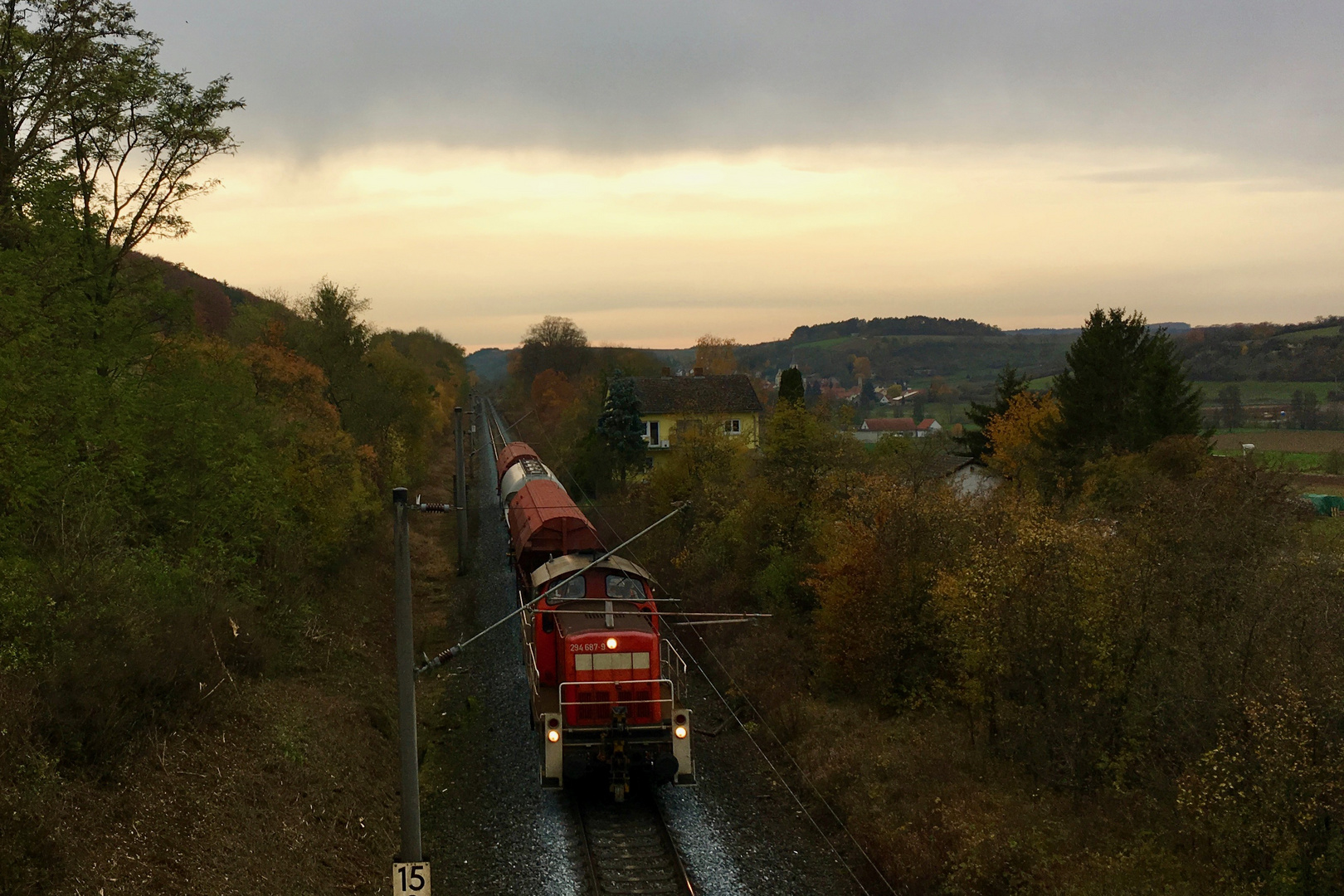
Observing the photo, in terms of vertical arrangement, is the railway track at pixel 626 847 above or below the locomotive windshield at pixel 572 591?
below

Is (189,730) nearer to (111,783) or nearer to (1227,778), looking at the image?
(111,783)

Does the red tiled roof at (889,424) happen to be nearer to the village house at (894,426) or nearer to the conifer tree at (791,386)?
the village house at (894,426)

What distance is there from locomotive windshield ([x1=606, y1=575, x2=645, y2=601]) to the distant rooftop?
41455 millimetres

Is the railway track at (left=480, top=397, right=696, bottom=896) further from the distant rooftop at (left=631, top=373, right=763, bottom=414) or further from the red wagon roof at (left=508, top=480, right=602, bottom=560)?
the distant rooftop at (left=631, top=373, right=763, bottom=414)

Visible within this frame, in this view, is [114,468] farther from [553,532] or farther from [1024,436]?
[1024,436]

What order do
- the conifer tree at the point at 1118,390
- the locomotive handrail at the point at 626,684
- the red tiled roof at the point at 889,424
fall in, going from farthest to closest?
→ the red tiled roof at the point at 889,424 → the conifer tree at the point at 1118,390 → the locomotive handrail at the point at 626,684

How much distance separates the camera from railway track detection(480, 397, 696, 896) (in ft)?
45.5

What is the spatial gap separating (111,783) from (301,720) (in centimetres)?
508

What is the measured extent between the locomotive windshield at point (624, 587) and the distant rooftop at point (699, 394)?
41.5 meters

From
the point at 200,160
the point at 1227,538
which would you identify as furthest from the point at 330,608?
the point at 1227,538

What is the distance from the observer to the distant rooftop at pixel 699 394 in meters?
61.6

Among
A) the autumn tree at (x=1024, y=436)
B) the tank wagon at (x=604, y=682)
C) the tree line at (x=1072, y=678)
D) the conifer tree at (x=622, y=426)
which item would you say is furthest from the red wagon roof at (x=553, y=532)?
the conifer tree at (x=622, y=426)

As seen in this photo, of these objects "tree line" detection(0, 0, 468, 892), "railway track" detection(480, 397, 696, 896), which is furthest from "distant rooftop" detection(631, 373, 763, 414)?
"railway track" detection(480, 397, 696, 896)

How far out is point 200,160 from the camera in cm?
2627
